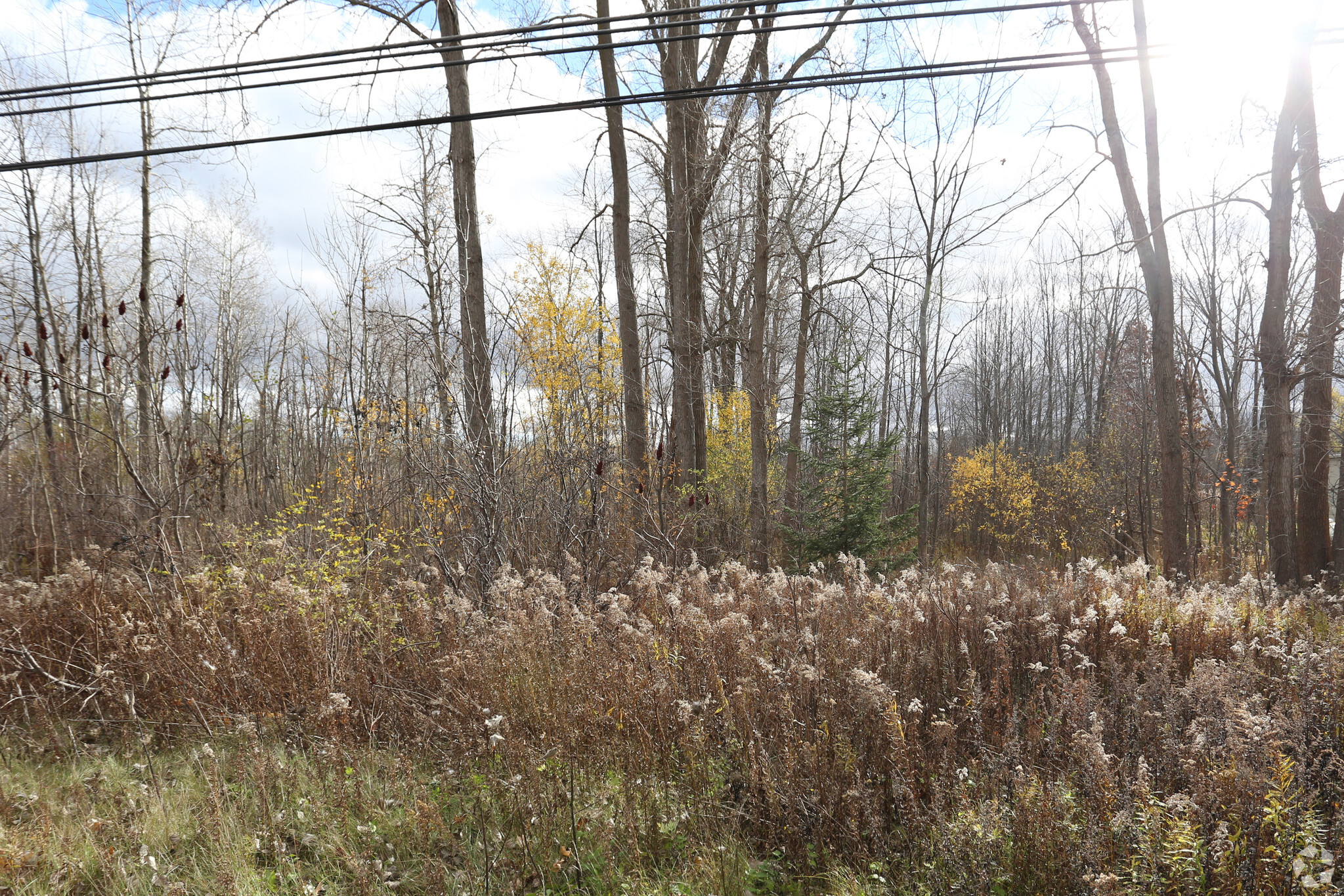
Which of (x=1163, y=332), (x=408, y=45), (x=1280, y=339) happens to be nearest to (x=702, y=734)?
(x=408, y=45)

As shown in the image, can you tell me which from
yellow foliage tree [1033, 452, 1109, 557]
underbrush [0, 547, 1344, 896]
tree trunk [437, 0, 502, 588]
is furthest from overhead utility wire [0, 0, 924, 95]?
yellow foliage tree [1033, 452, 1109, 557]

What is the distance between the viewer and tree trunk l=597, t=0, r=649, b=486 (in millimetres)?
10516

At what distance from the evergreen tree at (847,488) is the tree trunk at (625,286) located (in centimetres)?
257

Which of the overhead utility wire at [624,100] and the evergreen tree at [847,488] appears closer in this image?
Result: the overhead utility wire at [624,100]

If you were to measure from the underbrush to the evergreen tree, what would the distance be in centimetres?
389

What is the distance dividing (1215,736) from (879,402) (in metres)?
25.3

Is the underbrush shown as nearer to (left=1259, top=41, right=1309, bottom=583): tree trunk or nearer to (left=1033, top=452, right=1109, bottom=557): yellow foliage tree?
(left=1259, top=41, right=1309, bottom=583): tree trunk

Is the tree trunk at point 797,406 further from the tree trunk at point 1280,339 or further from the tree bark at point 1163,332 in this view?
the tree trunk at point 1280,339

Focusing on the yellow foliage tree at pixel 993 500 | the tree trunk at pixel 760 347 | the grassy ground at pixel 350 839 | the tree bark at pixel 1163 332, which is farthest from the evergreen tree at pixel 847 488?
the yellow foliage tree at pixel 993 500

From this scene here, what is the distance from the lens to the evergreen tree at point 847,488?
9766 millimetres

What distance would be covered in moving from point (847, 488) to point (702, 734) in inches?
279

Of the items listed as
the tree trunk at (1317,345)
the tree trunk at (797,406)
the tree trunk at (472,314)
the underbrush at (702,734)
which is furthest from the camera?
the tree trunk at (797,406)

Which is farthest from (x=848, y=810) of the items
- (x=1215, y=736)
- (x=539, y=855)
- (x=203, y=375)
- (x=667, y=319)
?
(x=203, y=375)

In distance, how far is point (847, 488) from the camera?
32.0 feet
